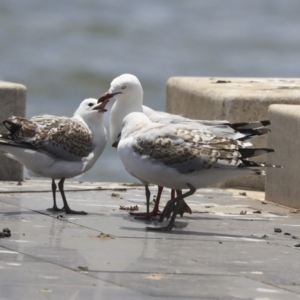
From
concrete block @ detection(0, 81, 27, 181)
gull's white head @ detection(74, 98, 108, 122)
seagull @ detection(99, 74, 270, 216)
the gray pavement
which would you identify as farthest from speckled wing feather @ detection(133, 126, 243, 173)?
concrete block @ detection(0, 81, 27, 181)

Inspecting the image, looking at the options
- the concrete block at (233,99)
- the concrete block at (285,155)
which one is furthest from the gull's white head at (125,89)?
the concrete block at (233,99)

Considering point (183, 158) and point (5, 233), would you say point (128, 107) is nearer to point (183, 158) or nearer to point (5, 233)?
point (183, 158)

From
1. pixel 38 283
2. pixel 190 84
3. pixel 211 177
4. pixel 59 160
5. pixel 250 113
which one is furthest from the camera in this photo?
pixel 190 84

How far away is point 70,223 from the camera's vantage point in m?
7.88

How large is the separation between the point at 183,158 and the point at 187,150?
76mm

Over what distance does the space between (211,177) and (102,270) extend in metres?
1.94

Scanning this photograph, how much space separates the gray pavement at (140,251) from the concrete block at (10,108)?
80 cm

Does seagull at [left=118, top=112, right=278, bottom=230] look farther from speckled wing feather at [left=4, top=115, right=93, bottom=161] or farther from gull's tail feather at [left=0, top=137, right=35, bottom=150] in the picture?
gull's tail feather at [left=0, top=137, right=35, bottom=150]

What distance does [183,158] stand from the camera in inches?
305

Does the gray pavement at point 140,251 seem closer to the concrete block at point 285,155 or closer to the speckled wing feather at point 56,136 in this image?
the concrete block at point 285,155

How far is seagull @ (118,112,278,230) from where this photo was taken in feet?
25.5

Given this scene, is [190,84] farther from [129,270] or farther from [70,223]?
[129,270]

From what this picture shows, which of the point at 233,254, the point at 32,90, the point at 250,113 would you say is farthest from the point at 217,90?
the point at 32,90

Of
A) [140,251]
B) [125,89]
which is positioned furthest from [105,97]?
[140,251]
